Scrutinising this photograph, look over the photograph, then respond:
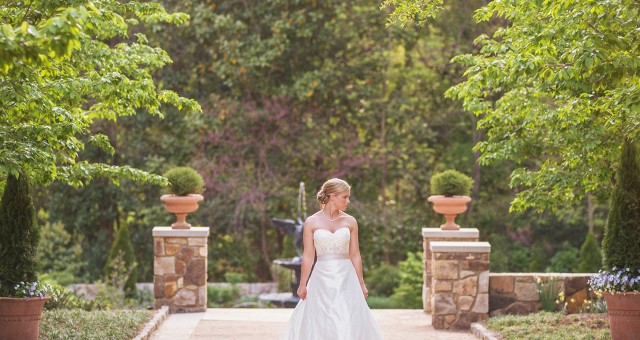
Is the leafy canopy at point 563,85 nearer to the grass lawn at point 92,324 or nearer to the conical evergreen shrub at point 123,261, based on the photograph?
the grass lawn at point 92,324

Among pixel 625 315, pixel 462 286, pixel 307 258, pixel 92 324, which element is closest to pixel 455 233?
pixel 462 286

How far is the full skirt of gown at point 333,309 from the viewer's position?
27.3 ft

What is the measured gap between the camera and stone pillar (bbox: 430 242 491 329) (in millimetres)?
12117

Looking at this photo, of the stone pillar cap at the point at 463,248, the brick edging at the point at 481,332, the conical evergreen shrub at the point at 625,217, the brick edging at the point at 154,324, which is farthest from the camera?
the stone pillar cap at the point at 463,248

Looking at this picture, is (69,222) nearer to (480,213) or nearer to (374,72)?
(374,72)

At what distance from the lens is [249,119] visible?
21.5 metres

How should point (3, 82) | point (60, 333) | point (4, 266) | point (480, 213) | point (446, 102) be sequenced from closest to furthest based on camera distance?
point (3, 82)
point (4, 266)
point (60, 333)
point (480, 213)
point (446, 102)

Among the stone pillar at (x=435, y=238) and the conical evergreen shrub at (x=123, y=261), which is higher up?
the stone pillar at (x=435, y=238)

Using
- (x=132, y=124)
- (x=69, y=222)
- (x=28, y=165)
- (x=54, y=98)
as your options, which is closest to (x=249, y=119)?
(x=132, y=124)

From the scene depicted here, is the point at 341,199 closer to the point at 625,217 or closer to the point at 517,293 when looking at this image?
the point at 625,217

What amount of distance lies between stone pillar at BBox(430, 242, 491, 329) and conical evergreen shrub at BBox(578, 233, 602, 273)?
671cm

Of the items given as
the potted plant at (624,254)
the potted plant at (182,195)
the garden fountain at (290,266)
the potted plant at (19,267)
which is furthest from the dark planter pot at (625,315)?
the garden fountain at (290,266)

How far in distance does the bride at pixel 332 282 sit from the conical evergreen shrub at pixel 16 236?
2.89 metres

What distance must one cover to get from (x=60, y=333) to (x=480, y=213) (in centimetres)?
1280
